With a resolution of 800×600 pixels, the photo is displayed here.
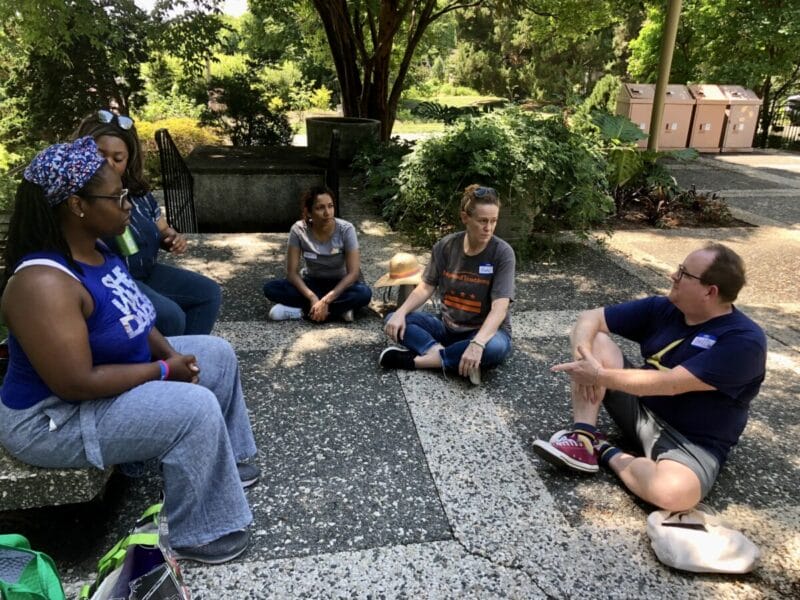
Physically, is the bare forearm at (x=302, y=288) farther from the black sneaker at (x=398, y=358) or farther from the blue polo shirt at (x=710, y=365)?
the blue polo shirt at (x=710, y=365)

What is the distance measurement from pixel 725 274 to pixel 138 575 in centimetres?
237

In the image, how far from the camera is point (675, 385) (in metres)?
2.59

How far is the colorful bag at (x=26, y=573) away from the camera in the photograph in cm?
161

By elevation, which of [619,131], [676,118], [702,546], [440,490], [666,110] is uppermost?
[666,110]

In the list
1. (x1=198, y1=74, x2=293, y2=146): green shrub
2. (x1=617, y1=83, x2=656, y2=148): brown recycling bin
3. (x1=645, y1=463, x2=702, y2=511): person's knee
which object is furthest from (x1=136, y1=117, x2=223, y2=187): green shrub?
(x1=645, y1=463, x2=702, y2=511): person's knee

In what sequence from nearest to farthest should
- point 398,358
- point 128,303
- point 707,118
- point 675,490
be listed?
1. point 128,303
2. point 675,490
3. point 398,358
4. point 707,118

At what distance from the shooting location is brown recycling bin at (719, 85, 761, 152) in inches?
564

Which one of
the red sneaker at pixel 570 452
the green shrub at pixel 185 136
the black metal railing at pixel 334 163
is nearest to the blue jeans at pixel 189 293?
the red sneaker at pixel 570 452

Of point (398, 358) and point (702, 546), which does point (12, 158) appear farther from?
point (702, 546)

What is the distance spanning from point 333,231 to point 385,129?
7.27 meters

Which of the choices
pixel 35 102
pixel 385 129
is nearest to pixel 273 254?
pixel 385 129

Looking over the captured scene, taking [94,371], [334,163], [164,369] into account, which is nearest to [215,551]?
[164,369]

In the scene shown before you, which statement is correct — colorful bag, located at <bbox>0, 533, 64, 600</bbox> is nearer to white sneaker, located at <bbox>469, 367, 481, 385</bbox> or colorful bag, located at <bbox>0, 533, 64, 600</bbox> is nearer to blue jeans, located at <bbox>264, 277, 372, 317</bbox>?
white sneaker, located at <bbox>469, 367, 481, 385</bbox>

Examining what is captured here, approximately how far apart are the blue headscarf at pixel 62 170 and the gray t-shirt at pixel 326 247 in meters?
2.44
